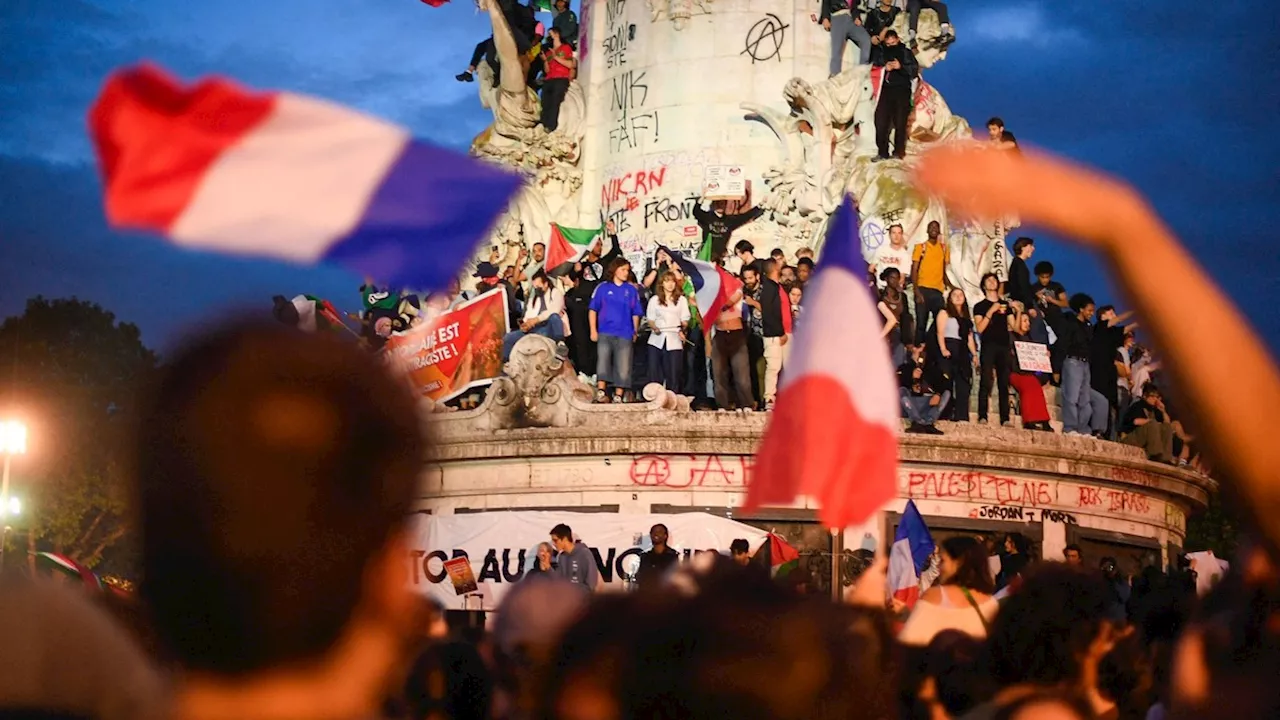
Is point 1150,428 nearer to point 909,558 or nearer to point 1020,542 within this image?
point 1020,542

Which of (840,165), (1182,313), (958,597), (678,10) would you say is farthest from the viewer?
(678,10)

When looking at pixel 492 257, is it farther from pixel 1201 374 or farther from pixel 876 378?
pixel 1201 374

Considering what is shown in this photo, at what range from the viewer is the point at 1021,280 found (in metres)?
23.6

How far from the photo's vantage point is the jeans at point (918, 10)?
2747cm

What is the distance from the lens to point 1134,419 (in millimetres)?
24078

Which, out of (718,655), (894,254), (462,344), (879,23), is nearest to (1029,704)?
(718,655)

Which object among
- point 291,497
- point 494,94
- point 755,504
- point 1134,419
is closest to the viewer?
point 291,497

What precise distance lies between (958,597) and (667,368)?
15.4m

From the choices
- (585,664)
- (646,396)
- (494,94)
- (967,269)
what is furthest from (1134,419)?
(585,664)

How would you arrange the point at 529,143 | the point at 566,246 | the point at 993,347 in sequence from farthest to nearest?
the point at 529,143 → the point at 566,246 → the point at 993,347

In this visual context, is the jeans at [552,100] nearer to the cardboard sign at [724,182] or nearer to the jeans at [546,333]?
the cardboard sign at [724,182]

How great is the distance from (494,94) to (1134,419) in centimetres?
1135

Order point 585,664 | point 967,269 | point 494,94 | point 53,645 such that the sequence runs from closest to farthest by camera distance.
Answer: point 53,645 → point 585,664 → point 967,269 → point 494,94

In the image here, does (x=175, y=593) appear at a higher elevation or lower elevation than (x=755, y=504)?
lower
